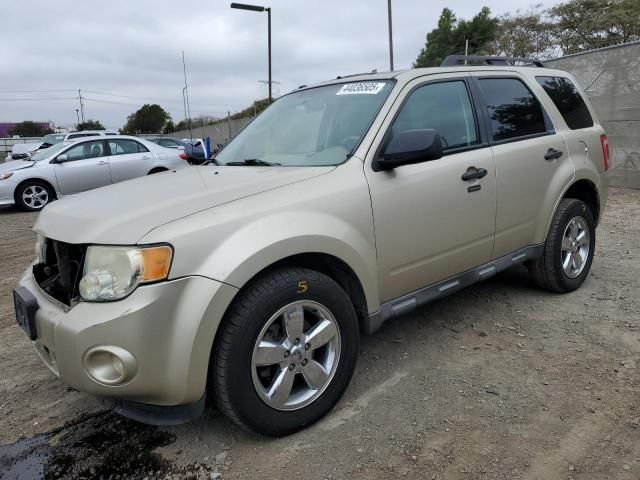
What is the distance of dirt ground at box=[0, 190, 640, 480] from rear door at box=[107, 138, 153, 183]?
8.10 meters

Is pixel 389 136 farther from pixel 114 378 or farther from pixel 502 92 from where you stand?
pixel 114 378

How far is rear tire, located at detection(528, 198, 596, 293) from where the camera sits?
3.96 metres

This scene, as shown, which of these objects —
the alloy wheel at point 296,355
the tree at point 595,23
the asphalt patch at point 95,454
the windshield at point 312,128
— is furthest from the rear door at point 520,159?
the tree at point 595,23

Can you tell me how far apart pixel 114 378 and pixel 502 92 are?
3209mm

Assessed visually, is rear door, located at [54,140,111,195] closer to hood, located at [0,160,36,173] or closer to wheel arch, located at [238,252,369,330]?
hood, located at [0,160,36,173]

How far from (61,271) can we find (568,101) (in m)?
4.04

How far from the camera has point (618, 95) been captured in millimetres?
8742

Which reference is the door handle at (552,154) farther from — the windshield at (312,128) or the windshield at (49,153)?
the windshield at (49,153)

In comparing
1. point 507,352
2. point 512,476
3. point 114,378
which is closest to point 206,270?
point 114,378

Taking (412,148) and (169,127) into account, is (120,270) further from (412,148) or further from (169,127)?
(169,127)

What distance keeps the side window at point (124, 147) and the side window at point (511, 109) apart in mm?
9802

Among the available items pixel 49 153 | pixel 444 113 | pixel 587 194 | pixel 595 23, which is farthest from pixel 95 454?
pixel 595 23

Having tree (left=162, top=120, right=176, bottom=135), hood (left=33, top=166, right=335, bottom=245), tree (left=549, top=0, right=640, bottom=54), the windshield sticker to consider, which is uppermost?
tree (left=549, top=0, right=640, bottom=54)

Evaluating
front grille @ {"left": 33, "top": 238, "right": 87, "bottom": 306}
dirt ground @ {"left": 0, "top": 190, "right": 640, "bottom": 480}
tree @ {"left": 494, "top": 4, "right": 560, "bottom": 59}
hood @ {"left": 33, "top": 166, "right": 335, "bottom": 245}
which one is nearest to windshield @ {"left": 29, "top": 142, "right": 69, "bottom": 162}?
dirt ground @ {"left": 0, "top": 190, "right": 640, "bottom": 480}
